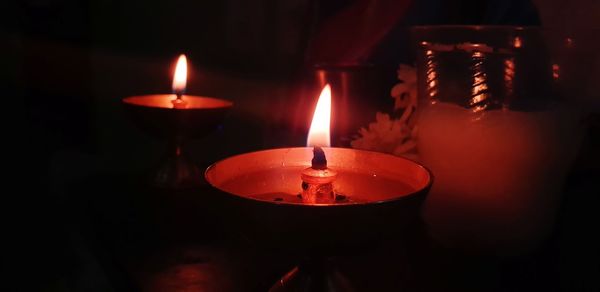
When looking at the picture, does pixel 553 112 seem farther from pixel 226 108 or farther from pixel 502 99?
pixel 226 108

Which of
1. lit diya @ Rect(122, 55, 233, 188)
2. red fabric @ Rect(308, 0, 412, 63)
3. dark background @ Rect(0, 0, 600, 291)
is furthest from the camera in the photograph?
dark background @ Rect(0, 0, 600, 291)

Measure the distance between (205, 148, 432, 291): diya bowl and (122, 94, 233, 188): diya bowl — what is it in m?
0.30

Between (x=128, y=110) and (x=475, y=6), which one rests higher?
(x=475, y=6)

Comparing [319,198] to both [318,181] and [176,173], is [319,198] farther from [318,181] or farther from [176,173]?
[176,173]

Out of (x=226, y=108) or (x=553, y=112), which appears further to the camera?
(x=226, y=108)

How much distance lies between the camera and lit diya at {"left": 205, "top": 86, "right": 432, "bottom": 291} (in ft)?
1.27

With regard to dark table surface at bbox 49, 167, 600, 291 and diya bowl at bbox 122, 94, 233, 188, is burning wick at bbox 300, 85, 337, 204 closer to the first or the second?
dark table surface at bbox 49, 167, 600, 291

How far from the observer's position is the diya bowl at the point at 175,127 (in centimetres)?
80

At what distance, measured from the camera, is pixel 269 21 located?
1727mm

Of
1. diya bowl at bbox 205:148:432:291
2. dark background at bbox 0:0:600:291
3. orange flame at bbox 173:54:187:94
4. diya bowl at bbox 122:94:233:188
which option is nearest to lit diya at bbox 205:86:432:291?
diya bowl at bbox 205:148:432:291

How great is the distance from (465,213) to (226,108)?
43 centimetres

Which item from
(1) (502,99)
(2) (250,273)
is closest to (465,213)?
(1) (502,99)

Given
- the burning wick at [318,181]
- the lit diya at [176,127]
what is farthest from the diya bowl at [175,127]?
the burning wick at [318,181]

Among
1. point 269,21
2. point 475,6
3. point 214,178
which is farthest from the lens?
point 269,21
